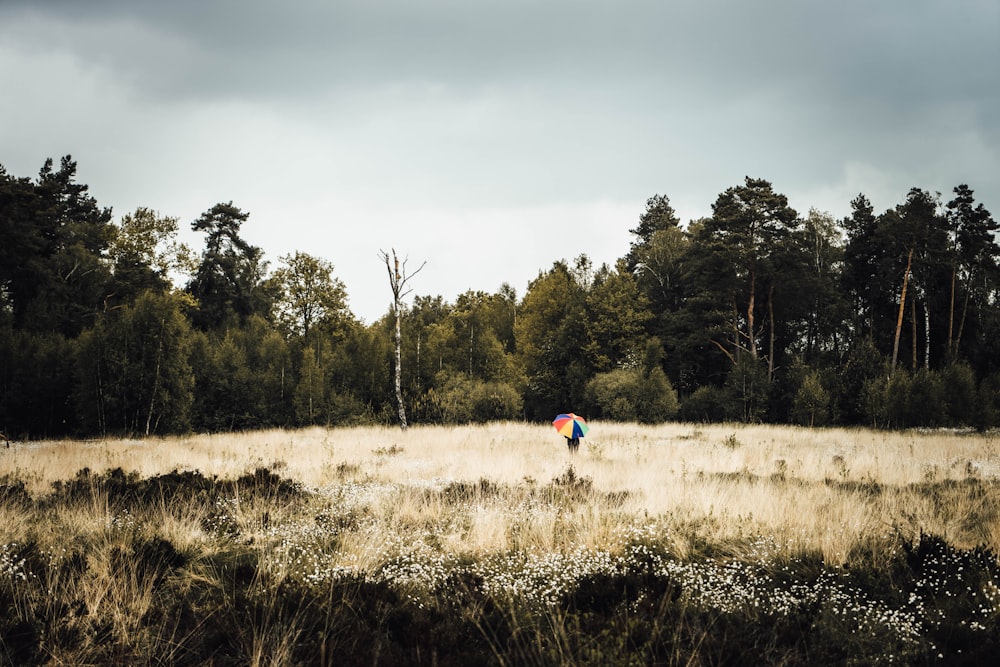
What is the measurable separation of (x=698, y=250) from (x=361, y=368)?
80.3 ft

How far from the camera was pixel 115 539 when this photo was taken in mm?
5410

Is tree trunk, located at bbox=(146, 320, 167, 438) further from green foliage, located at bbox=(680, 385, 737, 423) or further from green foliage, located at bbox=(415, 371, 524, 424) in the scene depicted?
green foliage, located at bbox=(680, 385, 737, 423)

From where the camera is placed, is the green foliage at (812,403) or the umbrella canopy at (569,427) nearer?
the umbrella canopy at (569,427)

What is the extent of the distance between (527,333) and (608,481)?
3236cm

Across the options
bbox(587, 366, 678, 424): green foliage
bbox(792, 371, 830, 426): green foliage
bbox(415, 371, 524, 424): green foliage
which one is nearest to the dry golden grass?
bbox(792, 371, 830, 426): green foliage

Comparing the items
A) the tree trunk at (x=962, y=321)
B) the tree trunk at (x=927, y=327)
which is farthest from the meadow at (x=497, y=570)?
the tree trunk at (x=962, y=321)

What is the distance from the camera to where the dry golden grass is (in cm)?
580

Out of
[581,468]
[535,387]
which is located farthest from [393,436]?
[535,387]

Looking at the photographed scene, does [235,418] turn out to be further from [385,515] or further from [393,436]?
[385,515]

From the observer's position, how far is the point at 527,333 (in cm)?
4162

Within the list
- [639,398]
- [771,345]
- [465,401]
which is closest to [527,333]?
[465,401]

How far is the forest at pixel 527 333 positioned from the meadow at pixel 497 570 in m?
19.3

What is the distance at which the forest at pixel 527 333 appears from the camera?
81.4 ft

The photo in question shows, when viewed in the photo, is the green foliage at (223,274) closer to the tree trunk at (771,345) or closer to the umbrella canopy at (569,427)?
the umbrella canopy at (569,427)
